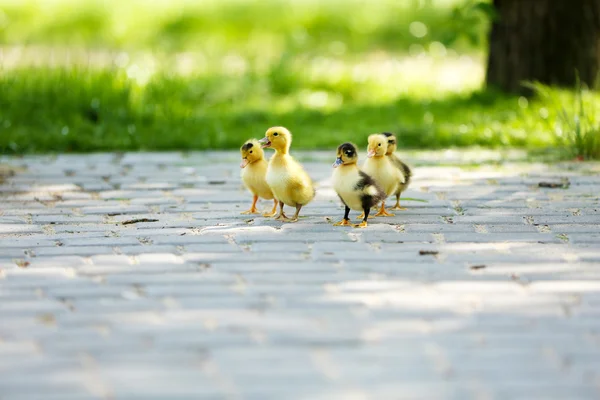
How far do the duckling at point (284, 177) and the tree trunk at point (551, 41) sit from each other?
5641mm

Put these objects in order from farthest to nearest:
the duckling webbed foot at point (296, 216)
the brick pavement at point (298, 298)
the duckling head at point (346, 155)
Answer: the duckling webbed foot at point (296, 216)
the duckling head at point (346, 155)
the brick pavement at point (298, 298)

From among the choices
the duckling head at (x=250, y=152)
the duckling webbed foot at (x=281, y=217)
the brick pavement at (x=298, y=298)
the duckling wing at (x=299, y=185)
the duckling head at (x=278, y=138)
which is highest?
the duckling head at (x=278, y=138)

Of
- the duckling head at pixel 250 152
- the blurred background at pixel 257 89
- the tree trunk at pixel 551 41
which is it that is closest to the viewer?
the duckling head at pixel 250 152

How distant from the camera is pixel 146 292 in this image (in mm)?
4887

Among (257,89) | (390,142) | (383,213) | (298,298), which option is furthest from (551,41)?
(298,298)

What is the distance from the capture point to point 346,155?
20.5ft

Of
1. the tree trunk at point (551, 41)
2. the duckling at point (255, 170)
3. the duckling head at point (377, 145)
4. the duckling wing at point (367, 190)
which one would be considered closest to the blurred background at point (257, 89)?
the tree trunk at point (551, 41)

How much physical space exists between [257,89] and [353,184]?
680cm

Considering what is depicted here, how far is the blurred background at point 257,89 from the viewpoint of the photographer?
989 centimetres

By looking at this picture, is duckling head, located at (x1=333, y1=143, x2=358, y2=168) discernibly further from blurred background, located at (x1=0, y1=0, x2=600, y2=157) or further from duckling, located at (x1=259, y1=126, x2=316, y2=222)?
blurred background, located at (x1=0, y1=0, x2=600, y2=157)

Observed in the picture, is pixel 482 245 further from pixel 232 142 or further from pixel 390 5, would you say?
pixel 390 5

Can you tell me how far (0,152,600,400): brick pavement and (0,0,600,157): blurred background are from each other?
235 cm

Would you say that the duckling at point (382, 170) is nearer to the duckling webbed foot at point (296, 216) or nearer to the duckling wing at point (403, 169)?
the duckling wing at point (403, 169)

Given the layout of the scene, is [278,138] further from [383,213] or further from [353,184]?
[383,213]
